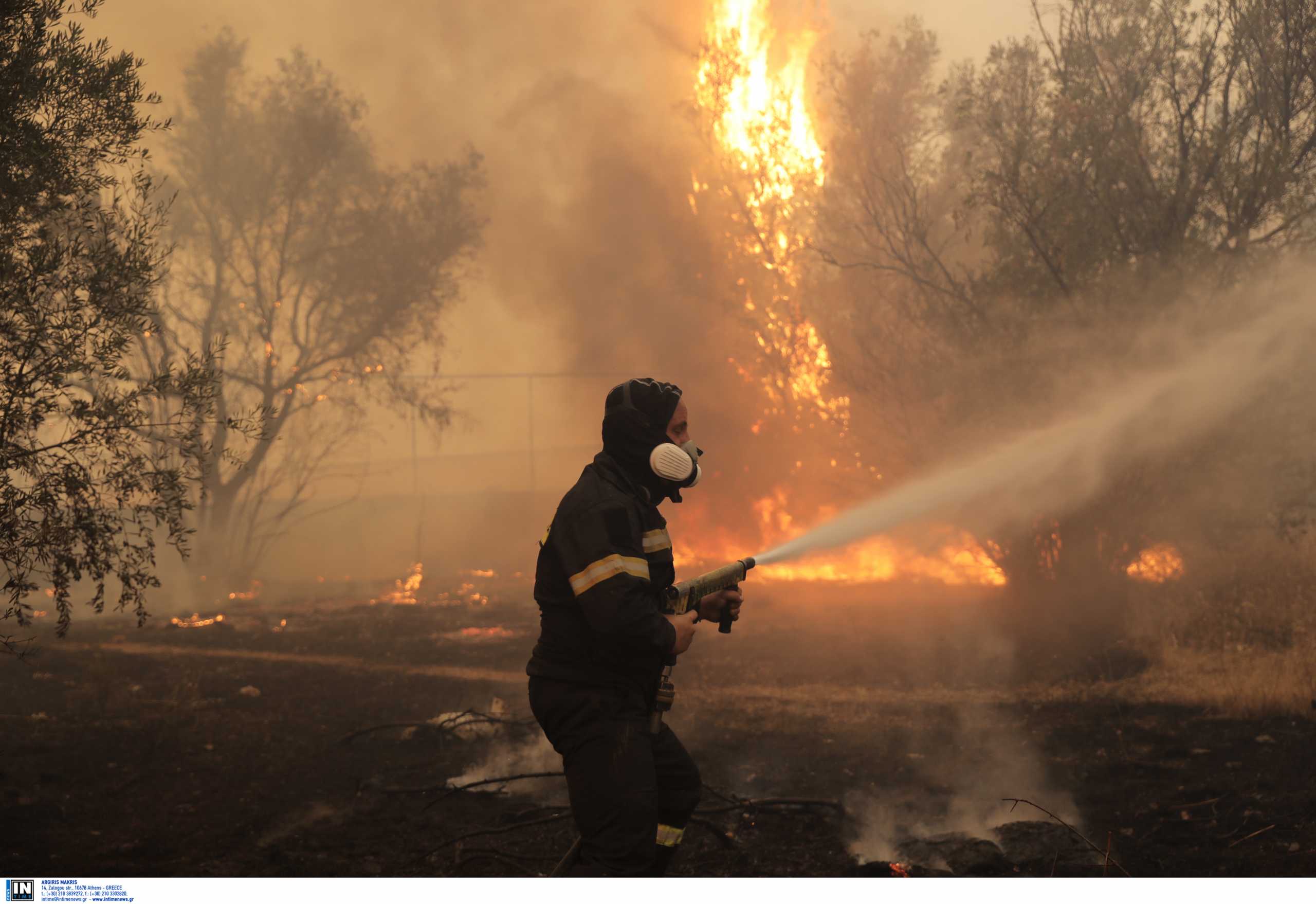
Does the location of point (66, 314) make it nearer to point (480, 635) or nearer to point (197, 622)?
point (480, 635)

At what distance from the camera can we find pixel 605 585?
11.7ft

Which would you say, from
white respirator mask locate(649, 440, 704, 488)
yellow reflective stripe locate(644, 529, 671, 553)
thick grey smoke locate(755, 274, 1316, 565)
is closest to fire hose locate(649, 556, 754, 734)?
yellow reflective stripe locate(644, 529, 671, 553)

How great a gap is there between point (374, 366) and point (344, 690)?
8284mm

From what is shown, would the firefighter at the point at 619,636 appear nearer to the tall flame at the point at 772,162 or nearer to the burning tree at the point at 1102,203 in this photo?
the burning tree at the point at 1102,203

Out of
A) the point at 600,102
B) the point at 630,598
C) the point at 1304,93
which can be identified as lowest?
the point at 630,598

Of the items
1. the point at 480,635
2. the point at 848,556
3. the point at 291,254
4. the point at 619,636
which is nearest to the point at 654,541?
the point at 619,636

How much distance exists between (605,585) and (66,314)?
503 cm

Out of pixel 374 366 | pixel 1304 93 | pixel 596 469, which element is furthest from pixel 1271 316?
pixel 374 366

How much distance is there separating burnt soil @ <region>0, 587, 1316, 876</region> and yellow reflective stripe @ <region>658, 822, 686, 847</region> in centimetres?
156

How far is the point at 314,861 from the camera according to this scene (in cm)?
590

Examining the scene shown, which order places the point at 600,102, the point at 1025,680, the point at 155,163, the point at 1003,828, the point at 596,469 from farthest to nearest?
the point at 600,102, the point at 155,163, the point at 1025,680, the point at 1003,828, the point at 596,469

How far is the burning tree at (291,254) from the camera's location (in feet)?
52.3

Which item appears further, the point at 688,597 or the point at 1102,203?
the point at 1102,203

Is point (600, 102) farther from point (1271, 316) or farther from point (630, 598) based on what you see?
point (630, 598)
